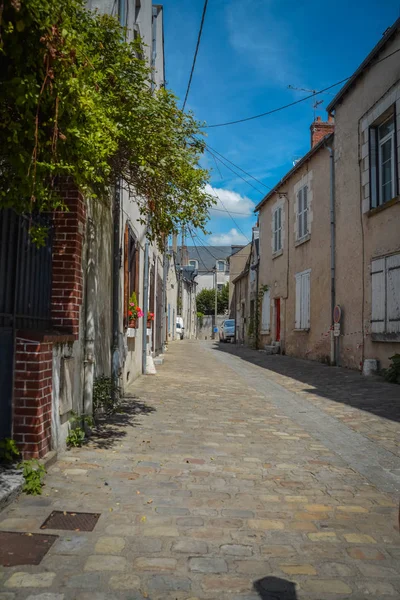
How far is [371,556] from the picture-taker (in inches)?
105

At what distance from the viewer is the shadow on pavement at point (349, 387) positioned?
278 inches

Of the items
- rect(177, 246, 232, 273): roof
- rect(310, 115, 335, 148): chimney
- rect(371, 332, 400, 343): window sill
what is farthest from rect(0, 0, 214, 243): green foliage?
rect(177, 246, 232, 273): roof

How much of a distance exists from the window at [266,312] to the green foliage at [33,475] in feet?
53.7

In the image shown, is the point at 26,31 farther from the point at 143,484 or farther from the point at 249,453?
the point at 249,453

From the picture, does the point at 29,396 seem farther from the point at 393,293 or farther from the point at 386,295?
the point at 386,295

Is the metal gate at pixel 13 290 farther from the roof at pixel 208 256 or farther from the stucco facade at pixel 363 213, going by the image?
the roof at pixel 208 256

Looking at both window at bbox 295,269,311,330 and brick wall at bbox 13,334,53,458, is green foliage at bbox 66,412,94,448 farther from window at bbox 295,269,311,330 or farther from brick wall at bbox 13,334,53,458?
window at bbox 295,269,311,330

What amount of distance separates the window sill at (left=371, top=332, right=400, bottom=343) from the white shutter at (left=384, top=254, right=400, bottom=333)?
0.08 metres

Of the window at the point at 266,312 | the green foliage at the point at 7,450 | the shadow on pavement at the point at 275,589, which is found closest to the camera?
the shadow on pavement at the point at 275,589

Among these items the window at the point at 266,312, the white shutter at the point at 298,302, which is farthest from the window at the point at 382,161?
the window at the point at 266,312

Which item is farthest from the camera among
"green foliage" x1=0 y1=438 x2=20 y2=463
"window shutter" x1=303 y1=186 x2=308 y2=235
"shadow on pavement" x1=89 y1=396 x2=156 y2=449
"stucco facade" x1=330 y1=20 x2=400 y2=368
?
"window shutter" x1=303 y1=186 x2=308 y2=235

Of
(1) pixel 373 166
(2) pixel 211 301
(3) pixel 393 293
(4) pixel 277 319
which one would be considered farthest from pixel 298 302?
(2) pixel 211 301

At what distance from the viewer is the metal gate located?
3.74m

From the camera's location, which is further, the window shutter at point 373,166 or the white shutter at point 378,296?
the window shutter at point 373,166
